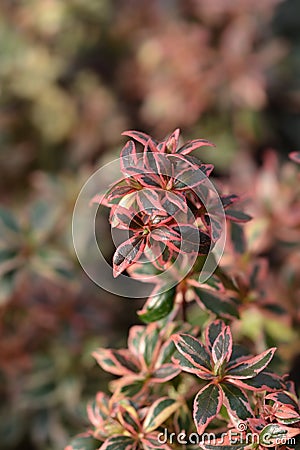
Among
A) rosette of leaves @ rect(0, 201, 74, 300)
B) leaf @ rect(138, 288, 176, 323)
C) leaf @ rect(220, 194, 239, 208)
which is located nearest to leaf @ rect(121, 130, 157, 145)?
leaf @ rect(220, 194, 239, 208)

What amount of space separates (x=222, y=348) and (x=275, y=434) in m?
0.12

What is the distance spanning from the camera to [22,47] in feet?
7.63

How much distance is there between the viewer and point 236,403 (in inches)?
30.9

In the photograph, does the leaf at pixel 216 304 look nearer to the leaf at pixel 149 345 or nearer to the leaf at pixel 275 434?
the leaf at pixel 149 345

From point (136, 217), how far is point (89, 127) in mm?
1582

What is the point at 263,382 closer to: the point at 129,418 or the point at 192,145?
the point at 129,418

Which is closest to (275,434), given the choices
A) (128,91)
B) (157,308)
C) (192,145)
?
(157,308)

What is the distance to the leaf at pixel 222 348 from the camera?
797mm

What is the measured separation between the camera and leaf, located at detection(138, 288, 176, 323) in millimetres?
925

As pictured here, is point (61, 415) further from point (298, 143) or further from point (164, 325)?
point (298, 143)

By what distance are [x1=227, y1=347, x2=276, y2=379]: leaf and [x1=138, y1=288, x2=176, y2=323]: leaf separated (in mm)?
154

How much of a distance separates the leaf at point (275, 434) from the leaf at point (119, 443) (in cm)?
19

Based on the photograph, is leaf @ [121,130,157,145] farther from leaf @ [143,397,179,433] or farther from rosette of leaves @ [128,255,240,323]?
leaf @ [143,397,179,433]

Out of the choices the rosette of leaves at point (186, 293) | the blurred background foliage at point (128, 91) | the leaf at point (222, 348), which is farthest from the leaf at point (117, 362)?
the blurred background foliage at point (128, 91)
